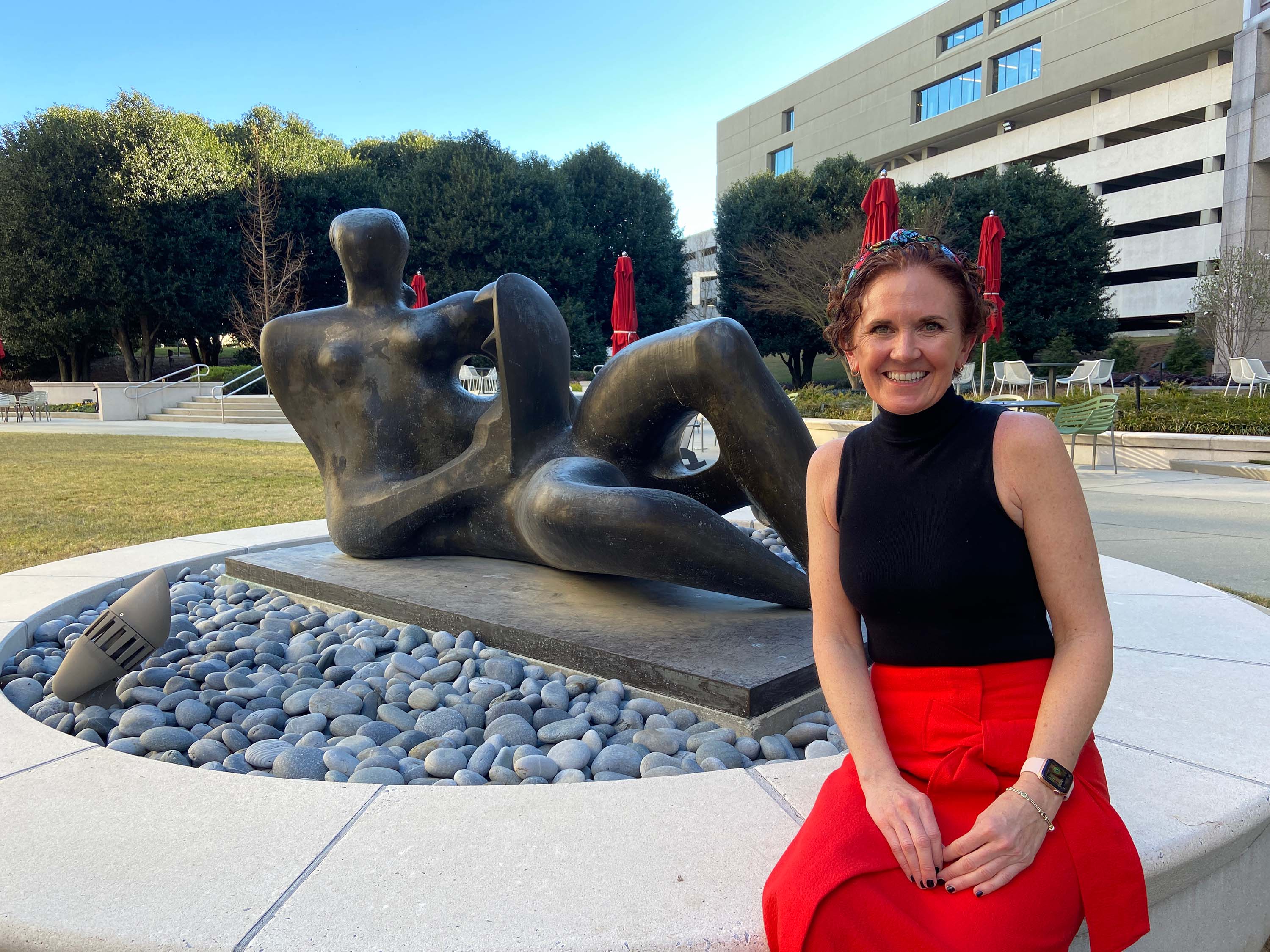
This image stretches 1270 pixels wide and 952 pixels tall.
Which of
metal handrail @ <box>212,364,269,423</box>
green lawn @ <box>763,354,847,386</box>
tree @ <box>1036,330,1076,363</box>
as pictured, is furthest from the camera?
green lawn @ <box>763,354,847,386</box>

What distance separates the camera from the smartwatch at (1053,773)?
53.8 inches

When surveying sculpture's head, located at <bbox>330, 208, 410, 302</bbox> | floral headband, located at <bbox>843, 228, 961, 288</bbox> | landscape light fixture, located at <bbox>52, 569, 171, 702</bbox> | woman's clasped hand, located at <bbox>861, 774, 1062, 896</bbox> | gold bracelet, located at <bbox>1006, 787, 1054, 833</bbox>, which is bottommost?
landscape light fixture, located at <bbox>52, 569, 171, 702</bbox>

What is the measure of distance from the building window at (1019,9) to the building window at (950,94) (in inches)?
87.0

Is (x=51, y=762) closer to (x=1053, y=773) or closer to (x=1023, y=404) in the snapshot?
(x=1053, y=773)

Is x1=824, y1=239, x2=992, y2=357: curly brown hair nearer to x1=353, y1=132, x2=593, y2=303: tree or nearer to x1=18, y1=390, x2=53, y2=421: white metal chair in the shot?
x1=18, y1=390, x2=53, y2=421: white metal chair

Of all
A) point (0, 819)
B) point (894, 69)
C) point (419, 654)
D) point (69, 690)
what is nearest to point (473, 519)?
point (419, 654)

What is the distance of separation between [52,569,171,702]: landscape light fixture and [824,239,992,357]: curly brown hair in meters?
2.59

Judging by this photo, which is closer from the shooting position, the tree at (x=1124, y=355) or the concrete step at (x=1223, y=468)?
the concrete step at (x=1223, y=468)

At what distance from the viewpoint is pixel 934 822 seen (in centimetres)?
138

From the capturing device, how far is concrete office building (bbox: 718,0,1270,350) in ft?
94.2

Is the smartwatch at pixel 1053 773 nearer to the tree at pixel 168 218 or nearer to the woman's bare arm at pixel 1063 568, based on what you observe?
the woman's bare arm at pixel 1063 568

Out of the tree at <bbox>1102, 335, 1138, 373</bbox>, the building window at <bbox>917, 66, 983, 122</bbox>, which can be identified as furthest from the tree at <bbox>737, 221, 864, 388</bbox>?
the building window at <bbox>917, 66, 983, 122</bbox>

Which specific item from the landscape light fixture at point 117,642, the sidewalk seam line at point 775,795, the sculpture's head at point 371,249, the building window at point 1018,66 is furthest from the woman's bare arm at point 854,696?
the building window at point 1018,66

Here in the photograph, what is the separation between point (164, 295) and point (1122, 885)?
31.0 meters
